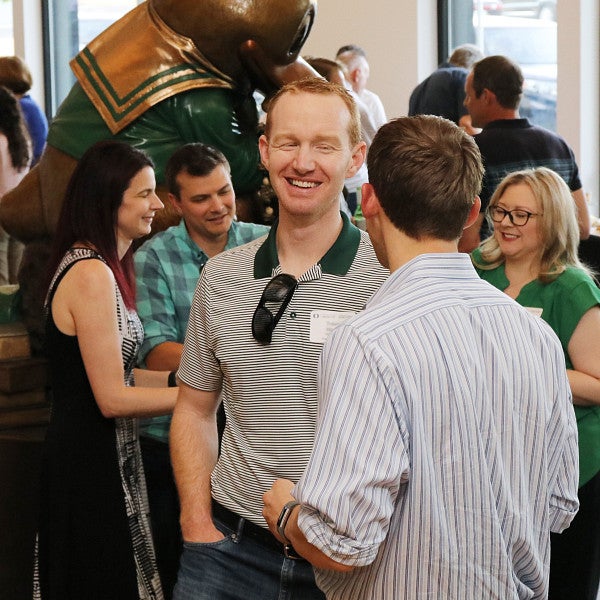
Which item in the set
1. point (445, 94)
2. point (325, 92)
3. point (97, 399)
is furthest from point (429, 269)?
point (445, 94)

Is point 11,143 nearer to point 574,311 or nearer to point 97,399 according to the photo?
point 97,399

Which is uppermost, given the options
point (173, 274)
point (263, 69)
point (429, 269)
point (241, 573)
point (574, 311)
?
point (263, 69)

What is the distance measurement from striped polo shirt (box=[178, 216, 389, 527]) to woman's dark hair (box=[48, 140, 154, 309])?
0.75 metres

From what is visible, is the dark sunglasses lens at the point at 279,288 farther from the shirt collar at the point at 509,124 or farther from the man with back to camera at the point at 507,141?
the shirt collar at the point at 509,124

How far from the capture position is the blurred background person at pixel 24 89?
6707mm

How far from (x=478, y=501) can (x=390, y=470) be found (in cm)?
15

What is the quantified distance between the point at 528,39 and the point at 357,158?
18.3ft

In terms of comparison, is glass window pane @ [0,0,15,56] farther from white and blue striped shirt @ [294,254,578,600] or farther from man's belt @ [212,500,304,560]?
white and blue striped shirt @ [294,254,578,600]

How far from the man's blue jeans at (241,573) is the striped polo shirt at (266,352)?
66mm

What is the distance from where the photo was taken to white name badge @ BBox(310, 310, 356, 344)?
1.89 m

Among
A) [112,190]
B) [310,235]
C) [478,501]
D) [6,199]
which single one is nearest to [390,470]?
[478,501]

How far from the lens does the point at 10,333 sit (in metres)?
3.66

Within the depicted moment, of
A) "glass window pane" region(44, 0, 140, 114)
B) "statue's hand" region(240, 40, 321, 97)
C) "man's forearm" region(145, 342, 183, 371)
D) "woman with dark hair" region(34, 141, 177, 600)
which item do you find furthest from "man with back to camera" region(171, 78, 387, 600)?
"glass window pane" region(44, 0, 140, 114)

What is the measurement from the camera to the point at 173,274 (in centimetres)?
308
